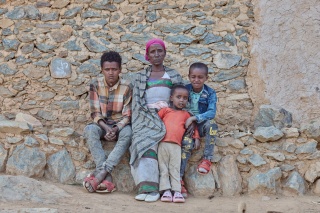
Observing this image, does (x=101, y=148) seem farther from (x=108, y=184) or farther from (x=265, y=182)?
(x=265, y=182)

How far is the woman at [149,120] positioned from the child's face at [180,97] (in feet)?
0.52

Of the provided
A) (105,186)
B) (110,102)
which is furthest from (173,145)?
(110,102)

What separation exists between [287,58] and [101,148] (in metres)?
2.18

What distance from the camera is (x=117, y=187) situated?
152 inches

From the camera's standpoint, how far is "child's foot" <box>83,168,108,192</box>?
11.7 ft

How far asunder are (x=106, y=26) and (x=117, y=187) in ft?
6.25

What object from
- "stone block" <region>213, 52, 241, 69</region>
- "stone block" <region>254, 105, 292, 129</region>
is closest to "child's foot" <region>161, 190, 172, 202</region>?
"stone block" <region>254, 105, 292, 129</region>

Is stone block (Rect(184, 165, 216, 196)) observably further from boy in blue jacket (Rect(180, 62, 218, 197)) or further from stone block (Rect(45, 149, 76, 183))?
stone block (Rect(45, 149, 76, 183))

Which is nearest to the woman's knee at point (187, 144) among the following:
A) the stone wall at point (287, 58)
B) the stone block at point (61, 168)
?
the stone block at point (61, 168)

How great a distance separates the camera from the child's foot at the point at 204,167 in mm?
3779

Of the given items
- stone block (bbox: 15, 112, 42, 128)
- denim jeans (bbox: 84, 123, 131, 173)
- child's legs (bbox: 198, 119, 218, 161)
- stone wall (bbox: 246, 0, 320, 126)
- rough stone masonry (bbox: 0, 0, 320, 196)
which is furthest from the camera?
rough stone masonry (bbox: 0, 0, 320, 196)

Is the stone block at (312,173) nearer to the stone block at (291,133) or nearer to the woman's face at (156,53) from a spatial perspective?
the stone block at (291,133)

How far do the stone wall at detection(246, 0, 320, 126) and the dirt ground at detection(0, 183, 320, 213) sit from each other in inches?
44.6

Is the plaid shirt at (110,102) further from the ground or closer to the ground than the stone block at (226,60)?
closer to the ground
